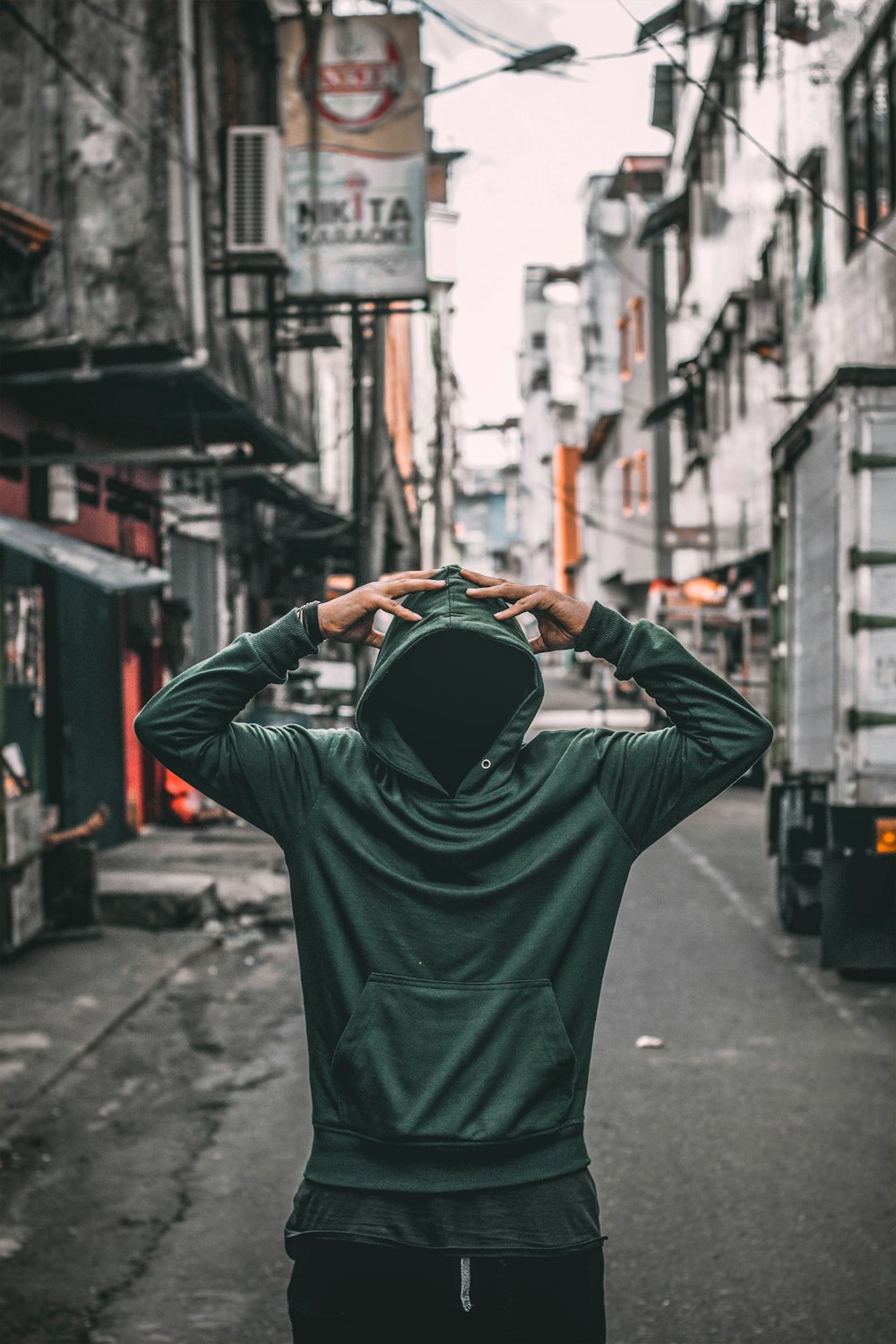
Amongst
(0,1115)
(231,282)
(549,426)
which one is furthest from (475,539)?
(0,1115)

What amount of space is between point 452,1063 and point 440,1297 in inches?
15.0

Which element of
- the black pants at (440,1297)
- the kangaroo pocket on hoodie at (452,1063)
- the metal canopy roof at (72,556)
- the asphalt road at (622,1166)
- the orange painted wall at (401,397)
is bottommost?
the asphalt road at (622,1166)

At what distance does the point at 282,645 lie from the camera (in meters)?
2.61

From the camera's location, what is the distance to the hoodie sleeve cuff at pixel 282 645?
2.61 meters

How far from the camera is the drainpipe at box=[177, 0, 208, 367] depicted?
39.6ft

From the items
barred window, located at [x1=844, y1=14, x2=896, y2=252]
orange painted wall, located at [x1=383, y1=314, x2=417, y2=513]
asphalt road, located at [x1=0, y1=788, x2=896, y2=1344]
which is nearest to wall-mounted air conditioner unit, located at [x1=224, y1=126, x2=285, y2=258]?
barred window, located at [x1=844, y1=14, x2=896, y2=252]

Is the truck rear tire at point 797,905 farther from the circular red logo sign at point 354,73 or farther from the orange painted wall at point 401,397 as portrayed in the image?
the orange painted wall at point 401,397

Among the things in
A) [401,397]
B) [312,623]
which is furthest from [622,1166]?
[401,397]

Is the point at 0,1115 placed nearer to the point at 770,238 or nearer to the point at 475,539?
the point at 770,238

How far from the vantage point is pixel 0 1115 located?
6.20 meters

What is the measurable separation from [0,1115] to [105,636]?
8685mm

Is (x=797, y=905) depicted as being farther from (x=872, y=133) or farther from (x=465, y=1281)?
(x=872, y=133)

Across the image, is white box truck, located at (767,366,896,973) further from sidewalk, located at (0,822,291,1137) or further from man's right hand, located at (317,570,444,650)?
man's right hand, located at (317,570,444,650)

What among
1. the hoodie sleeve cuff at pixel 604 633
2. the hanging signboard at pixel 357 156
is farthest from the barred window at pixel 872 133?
the hoodie sleeve cuff at pixel 604 633
